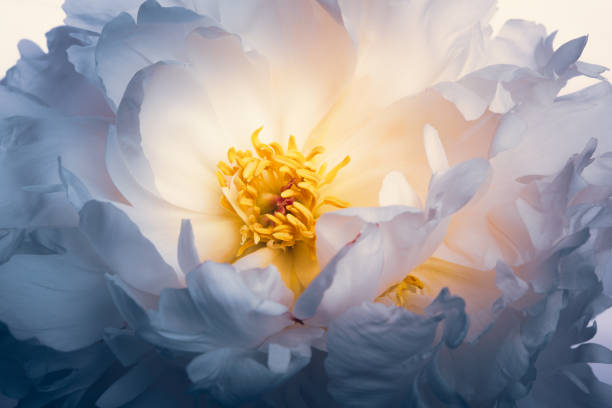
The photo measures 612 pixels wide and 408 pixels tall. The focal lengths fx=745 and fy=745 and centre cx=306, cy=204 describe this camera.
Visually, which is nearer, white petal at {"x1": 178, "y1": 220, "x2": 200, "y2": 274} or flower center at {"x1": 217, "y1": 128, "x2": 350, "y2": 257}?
white petal at {"x1": 178, "y1": 220, "x2": 200, "y2": 274}

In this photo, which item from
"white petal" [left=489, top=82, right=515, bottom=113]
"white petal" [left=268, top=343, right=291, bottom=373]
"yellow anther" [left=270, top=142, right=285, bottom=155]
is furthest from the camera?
"yellow anther" [left=270, top=142, right=285, bottom=155]

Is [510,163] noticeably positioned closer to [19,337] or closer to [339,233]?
[339,233]

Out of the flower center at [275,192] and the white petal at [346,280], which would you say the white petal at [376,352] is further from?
the flower center at [275,192]

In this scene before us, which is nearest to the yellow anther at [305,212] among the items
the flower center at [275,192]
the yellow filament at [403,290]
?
the flower center at [275,192]

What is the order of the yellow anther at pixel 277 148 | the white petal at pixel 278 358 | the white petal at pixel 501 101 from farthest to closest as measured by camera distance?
the yellow anther at pixel 277 148 < the white petal at pixel 501 101 < the white petal at pixel 278 358

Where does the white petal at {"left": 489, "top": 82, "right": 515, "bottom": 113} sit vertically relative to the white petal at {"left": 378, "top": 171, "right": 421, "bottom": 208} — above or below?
above

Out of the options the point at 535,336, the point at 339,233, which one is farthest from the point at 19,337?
the point at 535,336

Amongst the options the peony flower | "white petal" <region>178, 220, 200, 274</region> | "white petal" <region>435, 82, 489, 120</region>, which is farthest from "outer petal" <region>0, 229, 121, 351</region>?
"white petal" <region>435, 82, 489, 120</region>

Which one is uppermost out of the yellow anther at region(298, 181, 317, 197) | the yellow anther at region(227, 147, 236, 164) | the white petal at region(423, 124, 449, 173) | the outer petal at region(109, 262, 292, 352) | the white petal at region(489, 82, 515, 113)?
the white petal at region(489, 82, 515, 113)

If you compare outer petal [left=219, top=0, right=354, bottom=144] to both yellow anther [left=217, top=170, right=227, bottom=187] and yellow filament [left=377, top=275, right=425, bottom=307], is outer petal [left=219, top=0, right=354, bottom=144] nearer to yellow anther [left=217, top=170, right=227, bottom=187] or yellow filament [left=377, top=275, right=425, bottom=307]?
yellow anther [left=217, top=170, right=227, bottom=187]
